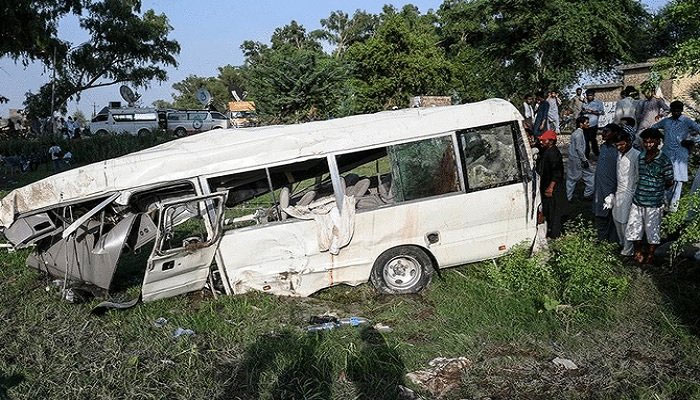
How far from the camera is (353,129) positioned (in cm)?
664

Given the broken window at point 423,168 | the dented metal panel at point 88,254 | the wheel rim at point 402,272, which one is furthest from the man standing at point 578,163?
the dented metal panel at point 88,254

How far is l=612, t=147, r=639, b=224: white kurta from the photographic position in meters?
6.79

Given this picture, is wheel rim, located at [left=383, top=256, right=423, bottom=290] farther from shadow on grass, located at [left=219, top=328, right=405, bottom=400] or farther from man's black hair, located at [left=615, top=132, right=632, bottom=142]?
man's black hair, located at [left=615, top=132, right=632, bottom=142]

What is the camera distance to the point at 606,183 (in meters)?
7.38

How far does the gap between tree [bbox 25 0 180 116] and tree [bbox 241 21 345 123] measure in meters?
17.9

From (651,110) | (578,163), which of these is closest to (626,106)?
(651,110)

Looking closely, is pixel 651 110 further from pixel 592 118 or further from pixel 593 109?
pixel 593 109

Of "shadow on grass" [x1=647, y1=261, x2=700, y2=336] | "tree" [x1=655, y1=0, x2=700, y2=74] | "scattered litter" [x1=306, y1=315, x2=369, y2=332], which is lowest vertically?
"shadow on grass" [x1=647, y1=261, x2=700, y2=336]

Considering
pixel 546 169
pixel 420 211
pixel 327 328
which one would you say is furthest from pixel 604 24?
pixel 327 328

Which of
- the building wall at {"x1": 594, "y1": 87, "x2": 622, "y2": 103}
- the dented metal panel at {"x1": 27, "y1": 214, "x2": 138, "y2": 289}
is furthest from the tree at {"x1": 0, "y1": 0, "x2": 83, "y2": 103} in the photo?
the building wall at {"x1": 594, "y1": 87, "x2": 622, "y2": 103}

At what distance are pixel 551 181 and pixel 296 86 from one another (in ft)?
52.9

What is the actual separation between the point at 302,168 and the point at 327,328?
1.95 meters

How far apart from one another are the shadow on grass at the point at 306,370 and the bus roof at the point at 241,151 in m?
1.99

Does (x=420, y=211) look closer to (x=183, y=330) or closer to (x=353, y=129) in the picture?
(x=353, y=129)
